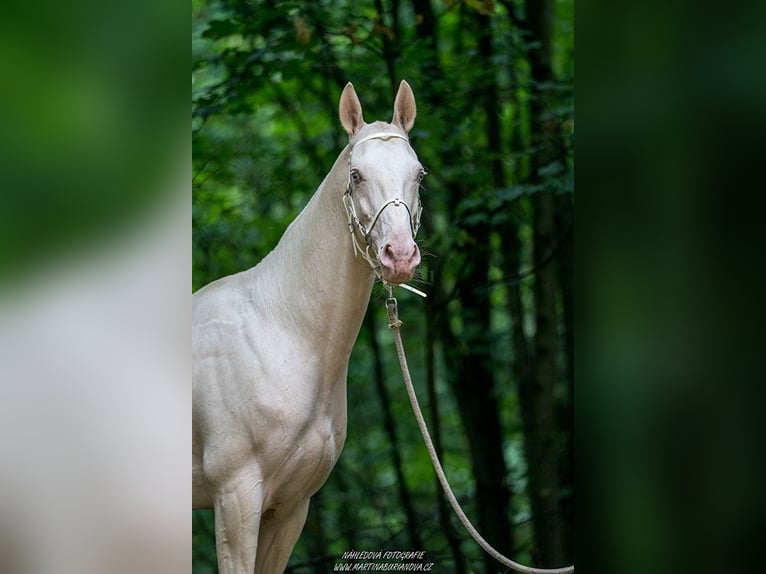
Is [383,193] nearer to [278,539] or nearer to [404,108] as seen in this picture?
[404,108]

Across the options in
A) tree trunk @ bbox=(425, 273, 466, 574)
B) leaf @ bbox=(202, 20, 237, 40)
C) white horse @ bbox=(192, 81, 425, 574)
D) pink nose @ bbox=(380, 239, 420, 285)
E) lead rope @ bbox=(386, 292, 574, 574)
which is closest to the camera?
pink nose @ bbox=(380, 239, 420, 285)

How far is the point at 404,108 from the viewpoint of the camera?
331 centimetres

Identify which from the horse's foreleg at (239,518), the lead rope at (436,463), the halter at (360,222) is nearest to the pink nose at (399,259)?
the halter at (360,222)

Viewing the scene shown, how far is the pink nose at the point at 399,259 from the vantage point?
295cm

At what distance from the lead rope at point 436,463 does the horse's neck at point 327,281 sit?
96 mm

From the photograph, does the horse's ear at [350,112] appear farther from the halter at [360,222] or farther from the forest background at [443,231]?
the forest background at [443,231]

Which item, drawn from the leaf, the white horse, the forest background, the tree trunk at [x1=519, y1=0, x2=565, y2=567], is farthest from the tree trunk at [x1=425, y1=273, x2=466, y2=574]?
the leaf

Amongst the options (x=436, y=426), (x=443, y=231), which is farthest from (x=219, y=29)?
(x=436, y=426)

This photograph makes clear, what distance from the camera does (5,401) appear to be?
295 cm

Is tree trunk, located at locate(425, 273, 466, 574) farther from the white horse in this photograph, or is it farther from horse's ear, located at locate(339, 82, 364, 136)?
horse's ear, located at locate(339, 82, 364, 136)

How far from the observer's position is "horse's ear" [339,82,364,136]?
325 cm

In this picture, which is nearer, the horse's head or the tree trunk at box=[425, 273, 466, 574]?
the horse's head

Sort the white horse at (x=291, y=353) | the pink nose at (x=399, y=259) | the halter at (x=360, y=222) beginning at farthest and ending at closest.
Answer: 1. the white horse at (x=291, y=353)
2. the halter at (x=360, y=222)
3. the pink nose at (x=399, y=259)

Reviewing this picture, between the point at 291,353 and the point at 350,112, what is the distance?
720 mm
